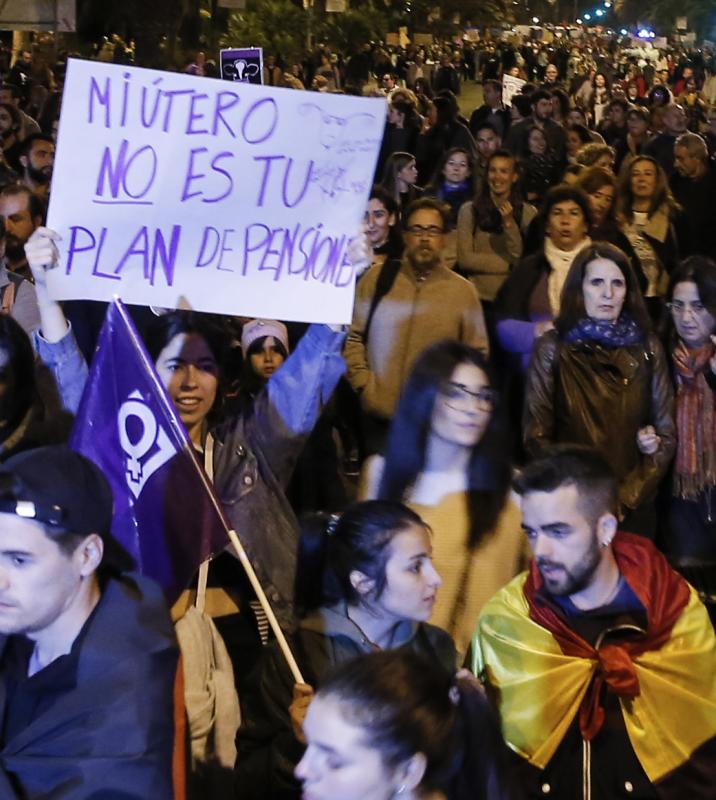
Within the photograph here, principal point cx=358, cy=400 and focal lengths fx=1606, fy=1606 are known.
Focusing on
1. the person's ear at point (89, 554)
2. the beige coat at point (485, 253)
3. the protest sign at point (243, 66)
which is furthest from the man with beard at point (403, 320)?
the person's ear at point (89, 554)

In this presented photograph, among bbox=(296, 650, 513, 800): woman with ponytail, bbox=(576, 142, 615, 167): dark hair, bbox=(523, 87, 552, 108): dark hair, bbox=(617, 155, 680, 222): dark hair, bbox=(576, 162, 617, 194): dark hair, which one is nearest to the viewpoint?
bbox=(296, 650, 513, 800): woman with ponytail

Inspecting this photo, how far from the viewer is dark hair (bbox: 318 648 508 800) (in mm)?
2852

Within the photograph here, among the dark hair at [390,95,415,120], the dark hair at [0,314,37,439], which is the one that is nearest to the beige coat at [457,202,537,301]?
the dark hair at [0,314,37,439]

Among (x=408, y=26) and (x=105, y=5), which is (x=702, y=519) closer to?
(x=105, y=5)

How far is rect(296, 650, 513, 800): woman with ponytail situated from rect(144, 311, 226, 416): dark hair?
194 cm

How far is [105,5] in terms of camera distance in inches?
932

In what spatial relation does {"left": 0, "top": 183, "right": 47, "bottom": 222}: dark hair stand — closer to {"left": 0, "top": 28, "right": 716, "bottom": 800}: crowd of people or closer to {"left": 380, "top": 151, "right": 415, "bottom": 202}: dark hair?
{"left": 0, "top": 28, "right": 716, "bottom": 800}: crowd of people

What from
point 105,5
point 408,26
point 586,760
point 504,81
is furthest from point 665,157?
point 408,26

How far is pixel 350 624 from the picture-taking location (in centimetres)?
377

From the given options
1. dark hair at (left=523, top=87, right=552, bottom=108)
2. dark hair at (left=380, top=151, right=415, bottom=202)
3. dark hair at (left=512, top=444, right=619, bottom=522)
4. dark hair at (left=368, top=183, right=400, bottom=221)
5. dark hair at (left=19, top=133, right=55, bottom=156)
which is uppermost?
dark hair at (left=523, top=87, right=552, bottom=108)

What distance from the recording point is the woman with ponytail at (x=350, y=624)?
3.73m

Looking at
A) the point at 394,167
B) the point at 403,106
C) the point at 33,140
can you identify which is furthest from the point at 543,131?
the point at 33,140

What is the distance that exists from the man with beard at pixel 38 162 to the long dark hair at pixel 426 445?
5.08 metres

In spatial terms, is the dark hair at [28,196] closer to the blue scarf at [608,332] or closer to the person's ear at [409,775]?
the blue scarf at [608,332]
